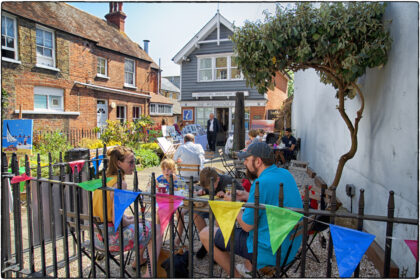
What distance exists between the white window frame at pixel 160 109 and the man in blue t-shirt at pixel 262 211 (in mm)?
23935

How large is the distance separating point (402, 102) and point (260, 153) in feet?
5.57

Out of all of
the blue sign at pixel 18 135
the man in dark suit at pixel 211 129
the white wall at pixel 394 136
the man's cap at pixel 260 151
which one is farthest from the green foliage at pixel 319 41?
the man in dark suit at pixel 211 129

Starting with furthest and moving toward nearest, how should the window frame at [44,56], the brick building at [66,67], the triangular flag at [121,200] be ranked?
the window frame at [44,56]
the brick building at [66,67]
the triangular flag at [121,200]

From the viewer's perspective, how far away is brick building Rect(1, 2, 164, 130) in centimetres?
1277

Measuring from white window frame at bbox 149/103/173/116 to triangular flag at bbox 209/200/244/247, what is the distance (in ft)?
80.1

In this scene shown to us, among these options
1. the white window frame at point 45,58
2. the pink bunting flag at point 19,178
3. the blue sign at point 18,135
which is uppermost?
the white window frame at point 45,58

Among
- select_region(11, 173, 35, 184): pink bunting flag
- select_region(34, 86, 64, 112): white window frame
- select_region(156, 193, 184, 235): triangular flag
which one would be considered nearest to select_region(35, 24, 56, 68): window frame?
select_region(34, 86, 64, 112): white window frame

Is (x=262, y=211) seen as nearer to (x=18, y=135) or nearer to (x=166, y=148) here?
(x=18, y=135)

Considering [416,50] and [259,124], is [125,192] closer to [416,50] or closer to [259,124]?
[416,50]

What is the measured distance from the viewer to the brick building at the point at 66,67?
1277 centimetres

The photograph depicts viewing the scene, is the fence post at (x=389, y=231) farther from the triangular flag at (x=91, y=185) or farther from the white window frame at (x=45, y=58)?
the white window frame at (x=45, y=58)

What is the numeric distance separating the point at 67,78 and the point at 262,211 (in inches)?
625

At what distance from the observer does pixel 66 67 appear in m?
15.2

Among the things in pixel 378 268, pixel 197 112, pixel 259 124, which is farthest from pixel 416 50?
pixel 197 112
